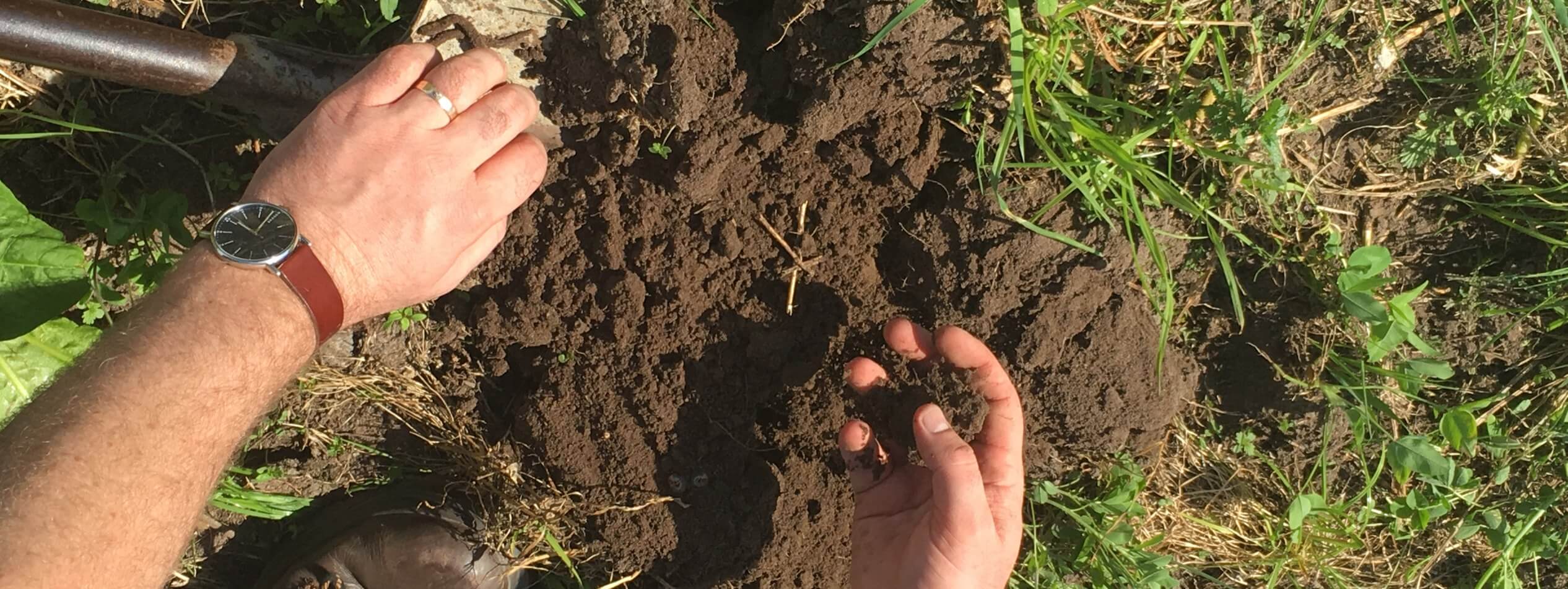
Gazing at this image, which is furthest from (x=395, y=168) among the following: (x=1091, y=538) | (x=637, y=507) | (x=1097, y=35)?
(x=1091, y=538)

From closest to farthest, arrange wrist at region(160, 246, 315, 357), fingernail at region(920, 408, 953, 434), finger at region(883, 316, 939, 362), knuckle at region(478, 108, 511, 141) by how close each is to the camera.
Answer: wrist at region(160, 246, 315, 357)
knuckle at region(478, 108, 511, 141)
fingernail at region(920, 408, 953, 434)
finger at region(883, 316, 939, 362)

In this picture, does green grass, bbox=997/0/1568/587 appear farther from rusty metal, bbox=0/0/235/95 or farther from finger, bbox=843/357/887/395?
rusty metal, bbox=0/0/235/95

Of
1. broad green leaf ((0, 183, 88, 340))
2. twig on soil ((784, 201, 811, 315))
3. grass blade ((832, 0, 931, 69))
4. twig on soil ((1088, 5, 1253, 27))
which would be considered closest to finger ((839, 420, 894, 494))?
twig on soil ((784, 201, 811, 315))

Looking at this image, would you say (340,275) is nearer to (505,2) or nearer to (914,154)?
(505,2)

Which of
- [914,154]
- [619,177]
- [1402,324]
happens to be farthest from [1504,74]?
[619,177]

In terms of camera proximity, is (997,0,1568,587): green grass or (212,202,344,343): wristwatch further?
(997,0,1568,587): green grass

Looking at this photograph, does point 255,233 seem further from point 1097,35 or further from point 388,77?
point 1097,35

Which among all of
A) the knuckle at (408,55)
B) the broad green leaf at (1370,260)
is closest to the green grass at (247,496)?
the knuckle at (408,55)

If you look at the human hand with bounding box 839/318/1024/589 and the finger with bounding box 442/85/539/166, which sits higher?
the finger with bounding box 442/85/539/166
